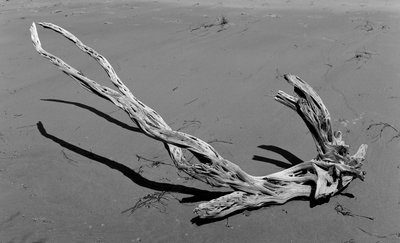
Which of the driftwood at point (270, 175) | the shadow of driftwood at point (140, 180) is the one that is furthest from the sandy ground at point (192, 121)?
the driftwood at point (270, 175)

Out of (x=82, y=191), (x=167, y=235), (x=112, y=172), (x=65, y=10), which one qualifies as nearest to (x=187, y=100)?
(x=112, y=172)

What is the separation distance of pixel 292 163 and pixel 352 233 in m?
1.08

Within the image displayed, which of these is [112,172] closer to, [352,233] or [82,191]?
[82,191]

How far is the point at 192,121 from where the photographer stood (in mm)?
5227

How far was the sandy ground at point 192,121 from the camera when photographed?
3557 mm

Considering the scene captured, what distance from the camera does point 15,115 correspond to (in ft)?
18.7

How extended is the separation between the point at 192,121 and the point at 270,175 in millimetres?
1808

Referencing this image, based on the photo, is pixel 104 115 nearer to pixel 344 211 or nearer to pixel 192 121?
pixel 192 121

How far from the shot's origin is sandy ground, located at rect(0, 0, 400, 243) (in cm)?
356

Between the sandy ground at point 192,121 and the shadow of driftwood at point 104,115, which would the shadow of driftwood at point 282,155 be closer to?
the sandy ground at point 192,121

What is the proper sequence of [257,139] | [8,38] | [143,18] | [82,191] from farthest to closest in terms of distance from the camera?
[143,18] < [8,38] < [257,139] < [82,191]

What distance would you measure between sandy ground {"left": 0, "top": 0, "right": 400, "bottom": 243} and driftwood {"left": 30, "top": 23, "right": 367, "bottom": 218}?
0.54ft

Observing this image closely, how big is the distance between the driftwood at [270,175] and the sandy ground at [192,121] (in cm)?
17

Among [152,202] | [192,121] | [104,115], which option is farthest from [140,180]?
[104,115]
